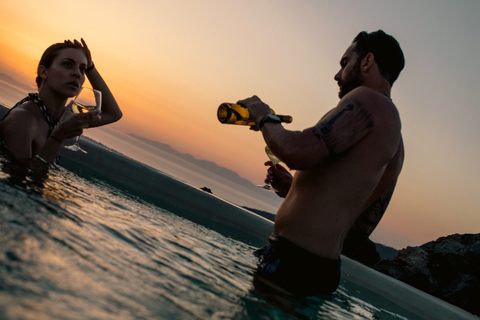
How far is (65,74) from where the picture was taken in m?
2.36

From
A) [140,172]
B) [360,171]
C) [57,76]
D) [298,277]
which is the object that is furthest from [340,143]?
[140,172]

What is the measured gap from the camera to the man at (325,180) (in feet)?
5.40

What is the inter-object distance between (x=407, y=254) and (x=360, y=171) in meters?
4.75

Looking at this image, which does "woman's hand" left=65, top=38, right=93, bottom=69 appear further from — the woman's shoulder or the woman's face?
the woman's shoulder

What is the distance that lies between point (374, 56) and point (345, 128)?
1.79ft

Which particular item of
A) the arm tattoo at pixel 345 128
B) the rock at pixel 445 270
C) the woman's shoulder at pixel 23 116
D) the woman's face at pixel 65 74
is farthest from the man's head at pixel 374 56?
the rock at pixel 445 270

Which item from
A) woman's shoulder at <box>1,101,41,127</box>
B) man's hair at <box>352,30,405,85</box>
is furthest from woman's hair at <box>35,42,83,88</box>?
man's hair at <box>352,30,405,85</box>

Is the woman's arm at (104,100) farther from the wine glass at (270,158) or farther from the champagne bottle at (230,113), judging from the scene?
the wine glass at (270,158)

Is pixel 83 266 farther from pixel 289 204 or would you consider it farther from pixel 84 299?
pixel 289 204

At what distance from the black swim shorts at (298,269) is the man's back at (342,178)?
0.04m

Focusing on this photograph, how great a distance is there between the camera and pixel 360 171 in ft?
5.59

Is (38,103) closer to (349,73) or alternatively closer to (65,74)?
(65,74)

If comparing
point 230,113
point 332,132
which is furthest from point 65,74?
point 332,132

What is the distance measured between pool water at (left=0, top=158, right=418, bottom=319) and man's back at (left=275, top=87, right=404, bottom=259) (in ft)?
0.95
